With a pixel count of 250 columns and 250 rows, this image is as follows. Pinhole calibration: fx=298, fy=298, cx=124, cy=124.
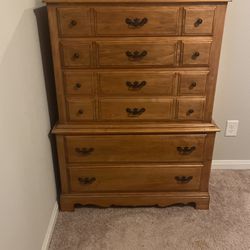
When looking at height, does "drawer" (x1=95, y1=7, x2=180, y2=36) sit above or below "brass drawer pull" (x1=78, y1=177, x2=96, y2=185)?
above

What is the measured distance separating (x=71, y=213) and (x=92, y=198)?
17 centimetres

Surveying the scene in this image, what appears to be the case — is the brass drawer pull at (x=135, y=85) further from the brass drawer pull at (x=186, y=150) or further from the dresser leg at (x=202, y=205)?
the dresser leg at (x=202, y=205)

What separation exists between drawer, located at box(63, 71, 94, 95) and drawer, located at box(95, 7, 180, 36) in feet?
0.79

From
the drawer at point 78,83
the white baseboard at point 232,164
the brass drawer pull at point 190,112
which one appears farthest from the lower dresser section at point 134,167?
the white baseboard at point 232,164

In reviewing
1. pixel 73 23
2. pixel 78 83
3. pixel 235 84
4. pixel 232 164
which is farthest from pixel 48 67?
pixel 232 164

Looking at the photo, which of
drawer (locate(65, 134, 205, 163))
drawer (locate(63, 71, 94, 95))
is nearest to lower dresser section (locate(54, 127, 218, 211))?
drawer (locate(65, 134, 205, 163))

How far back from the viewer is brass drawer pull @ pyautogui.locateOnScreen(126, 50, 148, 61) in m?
1.56

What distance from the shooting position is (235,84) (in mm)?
2104

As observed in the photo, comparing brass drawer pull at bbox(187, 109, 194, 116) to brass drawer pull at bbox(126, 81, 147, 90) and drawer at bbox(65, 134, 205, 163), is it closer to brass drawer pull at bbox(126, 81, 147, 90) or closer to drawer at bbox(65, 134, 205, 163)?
drawer at bbox(65, 134, 205, 163)

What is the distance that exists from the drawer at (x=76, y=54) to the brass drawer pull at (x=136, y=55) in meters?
0.21

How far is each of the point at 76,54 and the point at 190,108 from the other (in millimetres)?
695

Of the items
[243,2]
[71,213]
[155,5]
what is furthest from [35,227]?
[243,2]

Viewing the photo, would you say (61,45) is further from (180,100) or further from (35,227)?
(35,227)

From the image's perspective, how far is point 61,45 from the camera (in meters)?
1.54
